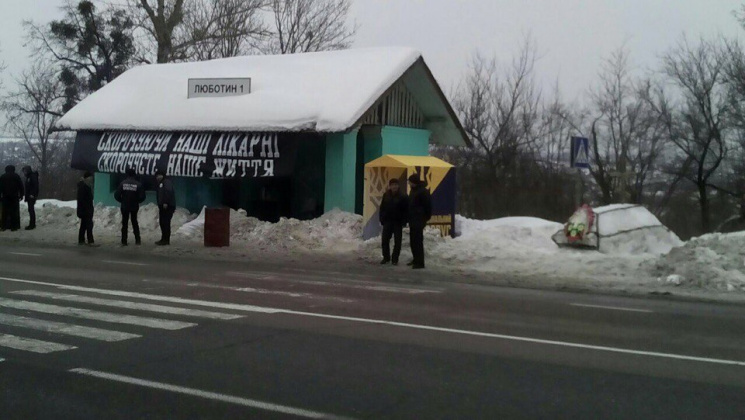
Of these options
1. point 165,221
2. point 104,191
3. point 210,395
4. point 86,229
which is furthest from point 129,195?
point 210,395

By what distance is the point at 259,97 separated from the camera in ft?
72.7

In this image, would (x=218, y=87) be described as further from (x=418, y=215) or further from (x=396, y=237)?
(x=418, y=215)

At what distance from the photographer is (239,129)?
2117 centimetres

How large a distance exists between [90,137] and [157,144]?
2931 mm

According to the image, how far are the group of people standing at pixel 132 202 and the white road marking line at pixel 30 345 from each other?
35.8 feet

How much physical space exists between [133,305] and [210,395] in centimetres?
429

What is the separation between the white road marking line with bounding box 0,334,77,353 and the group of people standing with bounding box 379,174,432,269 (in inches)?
344

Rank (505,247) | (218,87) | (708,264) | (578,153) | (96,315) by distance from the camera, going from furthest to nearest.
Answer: (218,87) < (505,247) < (578,153) < (708,264) < (96,315)

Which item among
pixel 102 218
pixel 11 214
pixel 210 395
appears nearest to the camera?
pixel 210 395

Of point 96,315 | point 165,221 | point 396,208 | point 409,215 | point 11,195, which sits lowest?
point 96,315

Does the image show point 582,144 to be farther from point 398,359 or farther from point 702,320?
point 398,359

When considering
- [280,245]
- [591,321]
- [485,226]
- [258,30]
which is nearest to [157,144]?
[280,245]

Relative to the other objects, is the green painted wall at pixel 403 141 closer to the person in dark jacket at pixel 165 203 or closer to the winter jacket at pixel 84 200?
the person in dark jacket at pixel 165 203

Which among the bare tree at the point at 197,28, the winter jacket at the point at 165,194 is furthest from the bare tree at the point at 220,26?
the winter jacket at the point at 165,194
